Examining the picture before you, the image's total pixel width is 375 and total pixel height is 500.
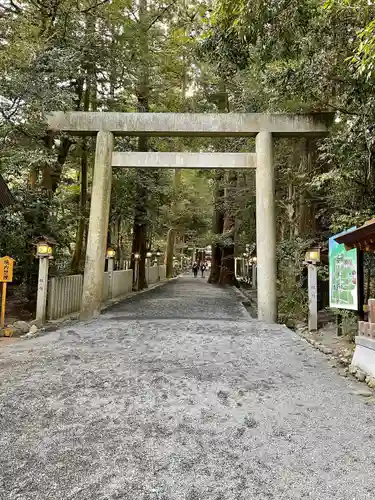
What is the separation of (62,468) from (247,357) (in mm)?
3356

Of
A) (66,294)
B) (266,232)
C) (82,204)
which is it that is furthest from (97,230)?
(82,204)

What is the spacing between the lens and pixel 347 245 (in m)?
4.94

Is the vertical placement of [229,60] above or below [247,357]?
above

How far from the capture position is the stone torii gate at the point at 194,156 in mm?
8211

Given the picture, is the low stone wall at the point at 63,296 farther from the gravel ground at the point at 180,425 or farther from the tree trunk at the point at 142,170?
the tree trunk at the point at 142,170

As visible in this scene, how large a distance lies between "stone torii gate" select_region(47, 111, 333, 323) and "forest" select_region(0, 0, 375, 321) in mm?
483

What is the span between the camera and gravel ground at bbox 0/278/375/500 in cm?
206

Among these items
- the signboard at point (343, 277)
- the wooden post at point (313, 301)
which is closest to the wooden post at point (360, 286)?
the signboard at point (343, 277)

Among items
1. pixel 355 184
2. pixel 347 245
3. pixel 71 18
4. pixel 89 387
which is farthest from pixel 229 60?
pixel 89 387

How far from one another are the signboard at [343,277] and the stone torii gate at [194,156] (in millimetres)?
2153

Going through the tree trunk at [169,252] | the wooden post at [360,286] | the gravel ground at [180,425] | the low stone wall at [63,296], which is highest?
the tree trunk at [169,252]

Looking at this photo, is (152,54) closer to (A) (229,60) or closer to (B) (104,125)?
(B) (104,125)

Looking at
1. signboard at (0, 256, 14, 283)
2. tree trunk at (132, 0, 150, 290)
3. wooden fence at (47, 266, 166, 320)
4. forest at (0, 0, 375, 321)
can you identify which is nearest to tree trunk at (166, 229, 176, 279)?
tree trunk at (132, 0, 150, 290)

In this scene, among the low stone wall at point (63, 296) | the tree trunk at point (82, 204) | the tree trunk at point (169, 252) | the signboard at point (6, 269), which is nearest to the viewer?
the signboard at point (6, 269)
